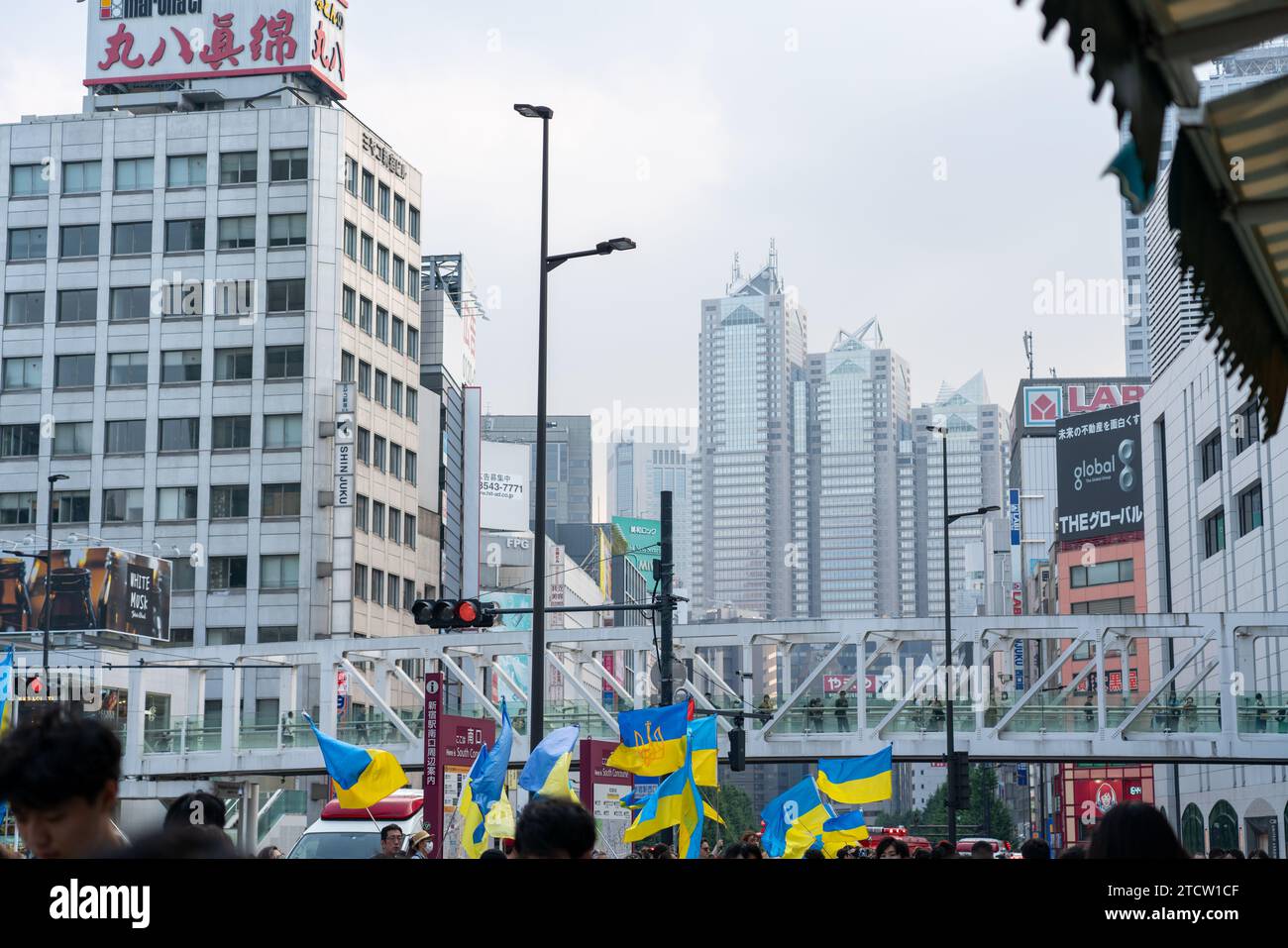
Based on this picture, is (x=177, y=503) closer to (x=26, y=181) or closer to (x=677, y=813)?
(x=26, y=181)

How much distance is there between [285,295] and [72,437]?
1183 cm

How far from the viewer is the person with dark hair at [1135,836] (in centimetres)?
526

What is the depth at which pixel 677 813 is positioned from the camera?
883 inches

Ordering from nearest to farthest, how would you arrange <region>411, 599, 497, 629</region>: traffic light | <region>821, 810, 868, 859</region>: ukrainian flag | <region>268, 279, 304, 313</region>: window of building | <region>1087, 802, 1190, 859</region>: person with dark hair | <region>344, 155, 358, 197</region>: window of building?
<region>1087, 802, 1190, 859</region>: person with dark hair
<region>821, 810, 868, 859</region>: ukrainian flag
<region>411, 599, 497, 629</region>: traffic light
<region>268, 279, 304, 313</region>: window of building
<region>344, 155, 358, 197</region>: window of building

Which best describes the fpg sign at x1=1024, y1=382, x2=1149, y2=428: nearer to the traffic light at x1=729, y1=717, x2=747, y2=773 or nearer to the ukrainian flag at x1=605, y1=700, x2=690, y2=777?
the traffic light at x1=729, y1=717, x2=747, y2=773

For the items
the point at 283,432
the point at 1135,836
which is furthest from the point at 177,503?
the point at 1135,836

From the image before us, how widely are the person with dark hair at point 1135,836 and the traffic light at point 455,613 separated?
65.9ft

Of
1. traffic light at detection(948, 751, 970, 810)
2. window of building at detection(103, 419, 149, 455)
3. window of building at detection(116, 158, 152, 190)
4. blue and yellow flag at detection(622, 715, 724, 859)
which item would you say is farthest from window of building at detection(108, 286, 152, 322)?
blue and yellow flag at detection(622, 715, 724, 859)

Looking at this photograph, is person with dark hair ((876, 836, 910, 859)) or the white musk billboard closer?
person with dark hair ((876, 836, 910, 859))

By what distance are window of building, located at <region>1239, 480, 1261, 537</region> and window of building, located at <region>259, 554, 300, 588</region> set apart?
132 ft

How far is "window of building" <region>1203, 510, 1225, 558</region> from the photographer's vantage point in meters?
64.2

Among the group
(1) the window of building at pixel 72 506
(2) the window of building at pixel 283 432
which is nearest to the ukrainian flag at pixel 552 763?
(2) the window of building at pixel 283 432
